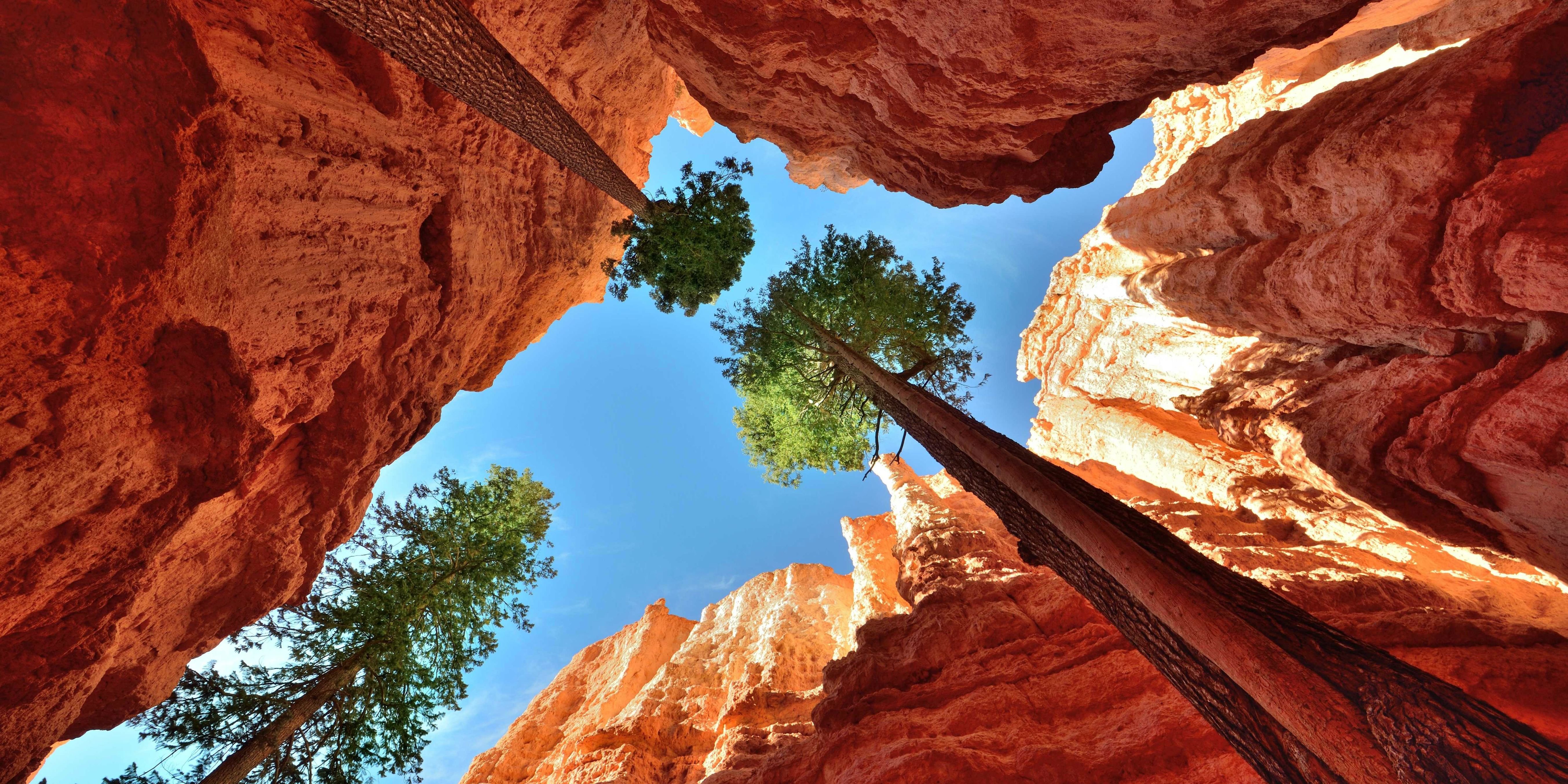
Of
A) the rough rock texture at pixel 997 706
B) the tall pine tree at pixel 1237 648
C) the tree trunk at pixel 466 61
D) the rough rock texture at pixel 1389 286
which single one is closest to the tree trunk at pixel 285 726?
the rough rock texture at pixel 997 706

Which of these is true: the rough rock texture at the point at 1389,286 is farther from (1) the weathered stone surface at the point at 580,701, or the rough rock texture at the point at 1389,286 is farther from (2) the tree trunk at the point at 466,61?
(1) the weathered stone surface at the point at 580,701

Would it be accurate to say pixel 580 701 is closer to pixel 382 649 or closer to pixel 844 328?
pixel 382 649

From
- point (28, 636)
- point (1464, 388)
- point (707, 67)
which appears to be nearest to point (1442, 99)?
point (1464, 388)

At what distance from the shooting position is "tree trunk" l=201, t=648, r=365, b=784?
729cm

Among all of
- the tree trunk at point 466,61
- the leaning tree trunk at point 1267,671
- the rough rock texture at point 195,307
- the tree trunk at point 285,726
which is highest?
the tree trunk at point 466,61

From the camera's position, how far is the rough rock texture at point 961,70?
525 centimetres

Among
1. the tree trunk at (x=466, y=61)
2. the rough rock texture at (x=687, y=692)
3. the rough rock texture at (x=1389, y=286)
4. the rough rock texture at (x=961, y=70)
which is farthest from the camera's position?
the rough rock texture at (x=687, y=692)

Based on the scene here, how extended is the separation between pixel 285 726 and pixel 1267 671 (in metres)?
12.5

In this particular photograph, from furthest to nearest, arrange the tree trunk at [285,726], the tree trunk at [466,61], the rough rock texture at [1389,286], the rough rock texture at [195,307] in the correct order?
Answer: the tree trunk at [285,726]
the tree trunk at [466,61]
the rough rock texture at [1389,286]
the rough rock texture at [195,307]

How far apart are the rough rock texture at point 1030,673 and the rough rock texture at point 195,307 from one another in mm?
6600

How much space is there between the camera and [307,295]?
5371mm

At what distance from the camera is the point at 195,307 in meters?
4.30

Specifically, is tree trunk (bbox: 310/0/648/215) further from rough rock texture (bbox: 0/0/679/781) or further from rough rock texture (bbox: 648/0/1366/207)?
rough rock texture (bbox: 648/0/1366/207)

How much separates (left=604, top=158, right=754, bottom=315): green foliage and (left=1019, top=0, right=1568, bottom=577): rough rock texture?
8.44m
